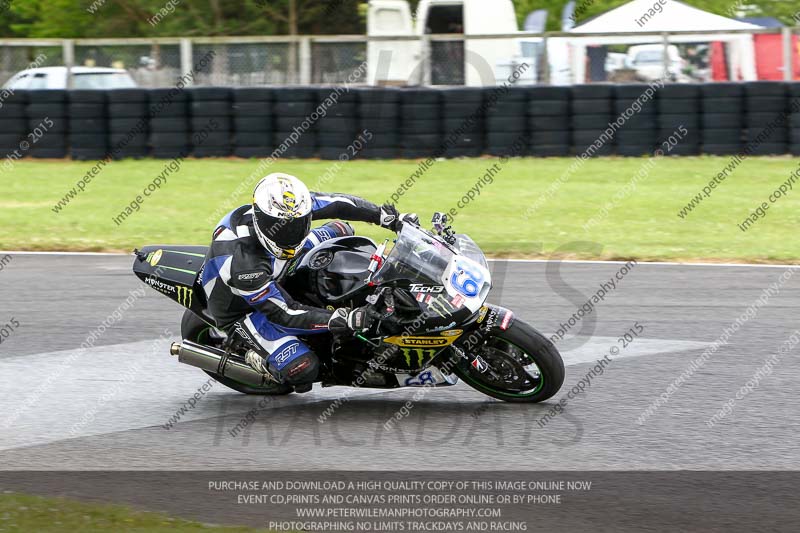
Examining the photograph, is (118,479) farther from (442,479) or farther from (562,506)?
(562,506)

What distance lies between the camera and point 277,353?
632cm

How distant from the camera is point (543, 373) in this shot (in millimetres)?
6312

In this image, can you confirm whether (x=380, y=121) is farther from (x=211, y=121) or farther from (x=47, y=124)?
(x=47, y=124)

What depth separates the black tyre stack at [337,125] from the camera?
674 inches

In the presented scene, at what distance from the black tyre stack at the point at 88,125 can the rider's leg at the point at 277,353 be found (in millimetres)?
12053

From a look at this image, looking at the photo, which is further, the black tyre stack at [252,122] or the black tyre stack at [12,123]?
the black tyre stack at [12,123]

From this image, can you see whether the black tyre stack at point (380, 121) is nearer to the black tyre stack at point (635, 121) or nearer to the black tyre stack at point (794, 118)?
the black tyre stack at point (635, 121)

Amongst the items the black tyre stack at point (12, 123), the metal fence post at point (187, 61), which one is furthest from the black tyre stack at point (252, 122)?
Answer: the black tyre stack at point (12, 123)

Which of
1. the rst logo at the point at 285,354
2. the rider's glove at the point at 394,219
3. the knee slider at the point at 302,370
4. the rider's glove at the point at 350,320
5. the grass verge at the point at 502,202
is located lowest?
the grass verge at the point at 502,202

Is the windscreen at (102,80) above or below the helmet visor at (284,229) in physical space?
below

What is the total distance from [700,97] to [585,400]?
35.9 ft

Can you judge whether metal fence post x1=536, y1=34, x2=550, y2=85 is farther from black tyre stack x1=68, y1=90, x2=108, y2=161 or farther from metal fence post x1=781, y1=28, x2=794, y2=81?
black tyre stack x1=68, y1=90, x2=108, y2=161

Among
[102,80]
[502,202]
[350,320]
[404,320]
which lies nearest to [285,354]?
[350,320]

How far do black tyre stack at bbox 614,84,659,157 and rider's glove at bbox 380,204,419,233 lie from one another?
425 inches
